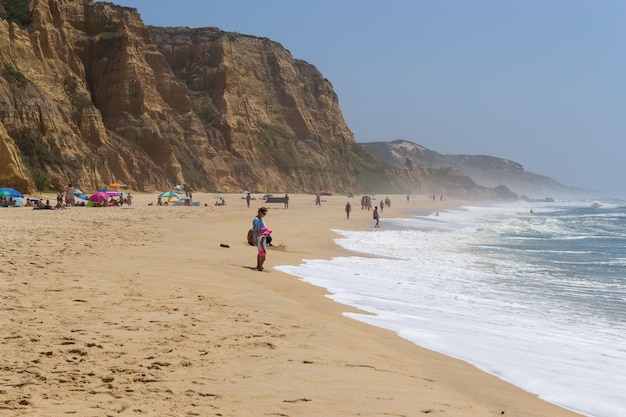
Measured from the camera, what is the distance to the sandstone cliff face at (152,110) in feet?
150

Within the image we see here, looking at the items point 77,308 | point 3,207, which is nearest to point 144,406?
point 77,308

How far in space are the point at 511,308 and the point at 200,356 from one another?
22.7 ft

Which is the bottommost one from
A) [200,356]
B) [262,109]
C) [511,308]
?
[511,308]

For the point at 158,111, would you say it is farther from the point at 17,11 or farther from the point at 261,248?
the point at 261,248

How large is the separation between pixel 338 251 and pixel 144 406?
15567 millimetres

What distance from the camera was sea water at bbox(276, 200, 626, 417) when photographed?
644cm

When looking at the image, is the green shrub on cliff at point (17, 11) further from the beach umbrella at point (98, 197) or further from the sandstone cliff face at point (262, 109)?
the beach umbrella at point (98, 197)

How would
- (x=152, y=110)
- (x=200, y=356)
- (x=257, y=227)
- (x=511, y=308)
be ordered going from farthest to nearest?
(x=152, y=110)
(x=257, y=227)
(x=511, y=308)
(x=200, y=356)

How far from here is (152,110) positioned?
66.0m

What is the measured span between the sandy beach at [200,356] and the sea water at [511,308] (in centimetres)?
56

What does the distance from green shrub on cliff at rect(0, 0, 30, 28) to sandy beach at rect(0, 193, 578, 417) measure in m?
53.7

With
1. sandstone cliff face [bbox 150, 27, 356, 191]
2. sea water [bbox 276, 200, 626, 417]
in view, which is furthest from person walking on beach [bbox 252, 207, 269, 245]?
sandstone cliff face [bbox 150, 27, 356, 191]

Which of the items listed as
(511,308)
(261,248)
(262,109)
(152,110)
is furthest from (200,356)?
(262,109)

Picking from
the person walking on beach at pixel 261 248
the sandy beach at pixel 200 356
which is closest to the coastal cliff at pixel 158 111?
the person walking on beach at pixel 261 248
